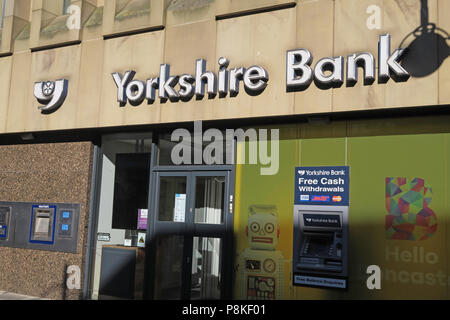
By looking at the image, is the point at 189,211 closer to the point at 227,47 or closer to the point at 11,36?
the point at 227,47

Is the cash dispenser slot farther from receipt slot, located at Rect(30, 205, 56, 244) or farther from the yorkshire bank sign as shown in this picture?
receipt slot, located at Rect(30, 205, 56, 244)

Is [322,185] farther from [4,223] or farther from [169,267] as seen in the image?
[4,223]

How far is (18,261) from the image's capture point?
9.98 m

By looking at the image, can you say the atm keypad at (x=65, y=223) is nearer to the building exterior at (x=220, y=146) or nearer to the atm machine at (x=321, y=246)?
the building exterior at (x=220, y=146)

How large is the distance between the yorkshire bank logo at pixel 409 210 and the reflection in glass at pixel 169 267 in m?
3.49

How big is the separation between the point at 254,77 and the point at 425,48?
2.42 m

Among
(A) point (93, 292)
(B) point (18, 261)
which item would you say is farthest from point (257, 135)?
(B) point (18, 261)

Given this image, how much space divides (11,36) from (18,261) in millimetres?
4682

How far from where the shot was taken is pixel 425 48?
6371 millimetres

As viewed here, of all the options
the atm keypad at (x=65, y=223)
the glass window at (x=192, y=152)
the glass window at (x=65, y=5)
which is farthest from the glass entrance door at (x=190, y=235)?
the glass window at (x=65, y=5)

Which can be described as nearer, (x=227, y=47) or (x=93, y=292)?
(x=227, y=47)

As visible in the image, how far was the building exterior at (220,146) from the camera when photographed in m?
6.62

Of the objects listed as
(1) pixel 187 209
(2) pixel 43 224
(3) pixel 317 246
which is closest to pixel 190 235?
(1) pixel 187 209

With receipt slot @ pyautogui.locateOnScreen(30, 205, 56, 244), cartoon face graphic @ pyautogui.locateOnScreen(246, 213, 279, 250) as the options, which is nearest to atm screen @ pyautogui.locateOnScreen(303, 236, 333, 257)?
cartoon face graphic @ pyautogui.locateOnScreen(246, 213, 279, 250)
